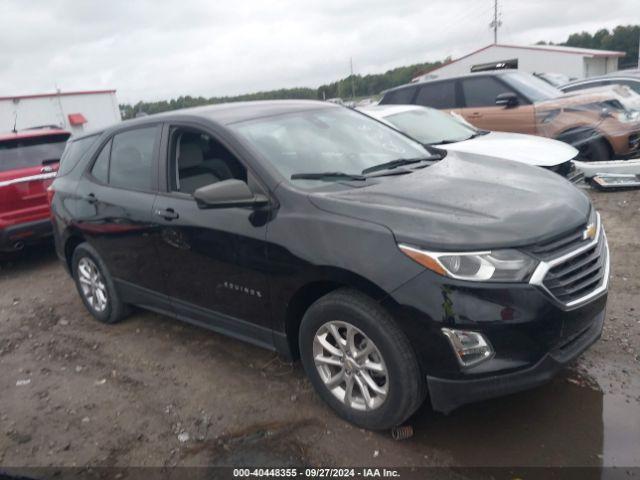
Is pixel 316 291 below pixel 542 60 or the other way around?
below

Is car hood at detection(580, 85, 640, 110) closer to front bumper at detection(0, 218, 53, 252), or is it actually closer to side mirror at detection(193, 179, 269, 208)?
side mirror at detection(193, 179, 269, 208)

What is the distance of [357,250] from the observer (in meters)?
2.66

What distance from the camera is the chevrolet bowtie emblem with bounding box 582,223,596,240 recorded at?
2762 mm

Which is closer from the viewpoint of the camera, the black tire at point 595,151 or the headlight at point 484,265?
the headlight at point 484,265

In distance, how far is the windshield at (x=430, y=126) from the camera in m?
6.90

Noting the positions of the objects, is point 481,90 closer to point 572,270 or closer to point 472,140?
point 472,140

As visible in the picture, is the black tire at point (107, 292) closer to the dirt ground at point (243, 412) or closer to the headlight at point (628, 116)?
the dirt ground at point (243, 412)

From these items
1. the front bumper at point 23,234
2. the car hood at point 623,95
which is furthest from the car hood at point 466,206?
the car hood at point 623,95

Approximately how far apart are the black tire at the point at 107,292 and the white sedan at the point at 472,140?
10.1 ft

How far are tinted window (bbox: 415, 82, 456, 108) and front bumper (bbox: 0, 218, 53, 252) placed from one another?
644 cm

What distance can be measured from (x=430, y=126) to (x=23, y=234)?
17.4 ft

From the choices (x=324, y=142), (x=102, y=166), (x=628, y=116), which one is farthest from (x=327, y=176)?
(x=628, y=116)

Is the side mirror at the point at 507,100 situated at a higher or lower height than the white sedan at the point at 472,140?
higher

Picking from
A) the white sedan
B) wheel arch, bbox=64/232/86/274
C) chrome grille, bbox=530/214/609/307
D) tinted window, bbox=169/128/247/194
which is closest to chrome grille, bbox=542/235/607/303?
chrome grille, bbox=530/214/609/307
